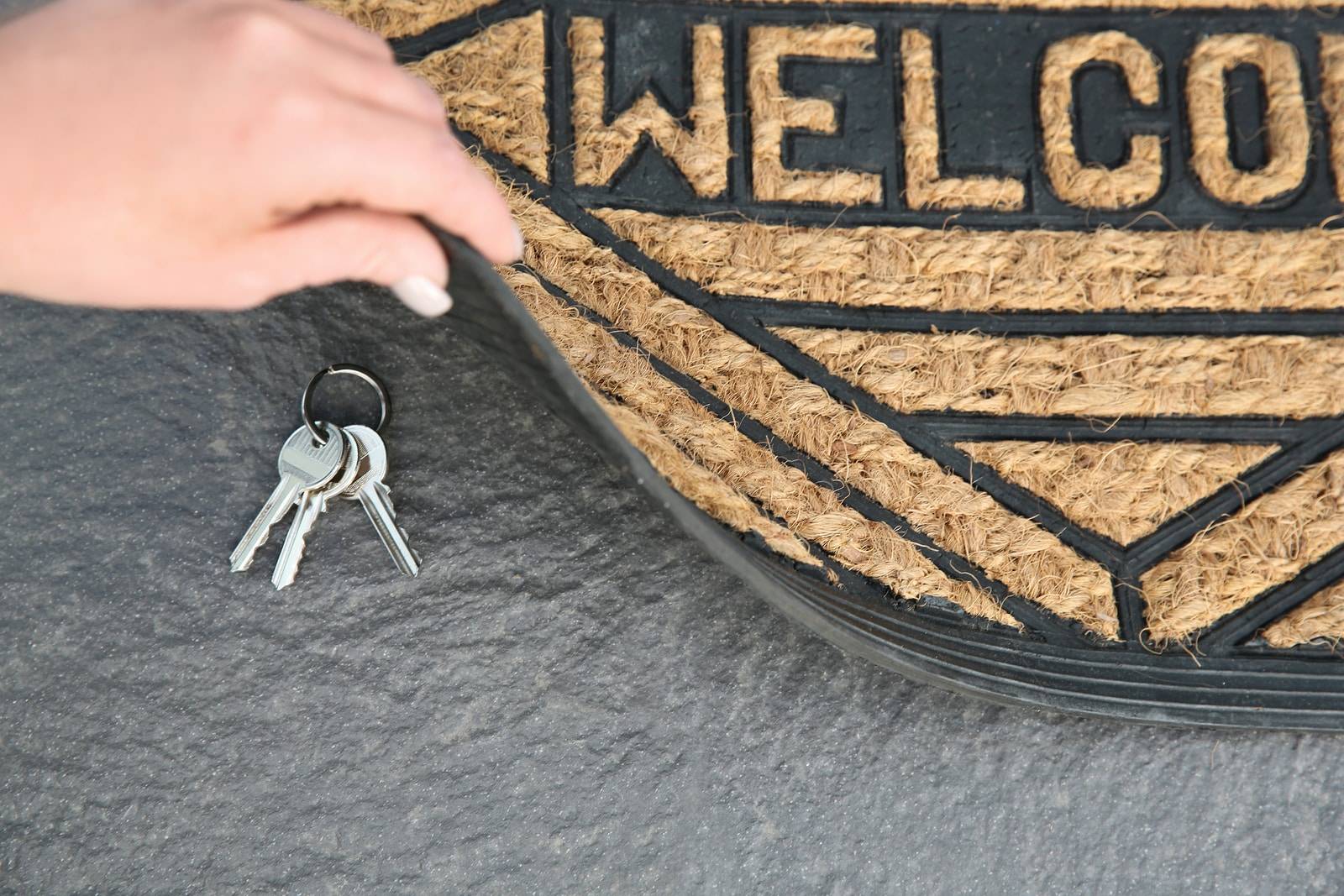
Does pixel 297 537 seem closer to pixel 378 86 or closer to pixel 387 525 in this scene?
pixel 387 525

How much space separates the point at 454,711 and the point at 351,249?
0.28 m

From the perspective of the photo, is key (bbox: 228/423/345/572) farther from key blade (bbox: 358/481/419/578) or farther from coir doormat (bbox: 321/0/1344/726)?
coir doormat (bbox: 321/0/1344/726)

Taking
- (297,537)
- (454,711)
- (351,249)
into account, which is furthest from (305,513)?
(351,249)

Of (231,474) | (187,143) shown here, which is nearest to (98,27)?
(187,143)

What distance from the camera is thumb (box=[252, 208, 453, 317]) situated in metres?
0.28

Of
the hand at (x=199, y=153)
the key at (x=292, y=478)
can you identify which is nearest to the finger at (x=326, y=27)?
the hand at (x=199, y=153)

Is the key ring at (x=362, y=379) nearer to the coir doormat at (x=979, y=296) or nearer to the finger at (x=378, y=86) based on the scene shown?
the coir doormat at (x=979, y=296)

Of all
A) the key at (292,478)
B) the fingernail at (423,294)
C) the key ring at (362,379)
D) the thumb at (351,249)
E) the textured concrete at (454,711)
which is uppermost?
the thumb at (351,249)

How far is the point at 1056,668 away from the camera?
53cm

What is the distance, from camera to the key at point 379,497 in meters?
0.50

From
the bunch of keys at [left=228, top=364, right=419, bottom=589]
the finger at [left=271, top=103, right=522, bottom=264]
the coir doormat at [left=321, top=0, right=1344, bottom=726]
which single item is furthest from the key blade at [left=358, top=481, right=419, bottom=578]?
the finger at [left=271, top=103, right=522, bottom=264]

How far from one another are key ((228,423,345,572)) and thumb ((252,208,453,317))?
0.21m

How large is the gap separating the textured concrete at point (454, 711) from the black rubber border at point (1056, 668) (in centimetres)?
2

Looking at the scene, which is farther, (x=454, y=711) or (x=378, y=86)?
(x=454, y=711)
